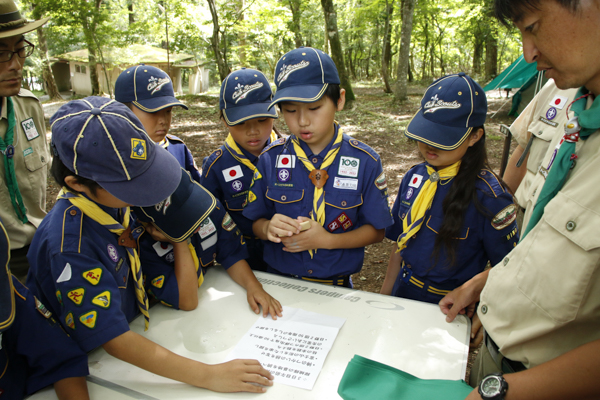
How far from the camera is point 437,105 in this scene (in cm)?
171

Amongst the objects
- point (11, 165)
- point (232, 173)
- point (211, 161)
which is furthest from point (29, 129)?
point (232, 173)

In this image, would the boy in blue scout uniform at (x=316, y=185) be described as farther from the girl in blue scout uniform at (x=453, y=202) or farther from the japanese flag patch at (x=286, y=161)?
the girl in blue scout uniform at (x=453, y=202)

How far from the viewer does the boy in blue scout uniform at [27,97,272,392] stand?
1.16 metres

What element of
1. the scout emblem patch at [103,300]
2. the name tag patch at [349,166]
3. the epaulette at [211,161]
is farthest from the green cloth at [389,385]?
the epaulette at [211,161]

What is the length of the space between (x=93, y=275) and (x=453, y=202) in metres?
1.44

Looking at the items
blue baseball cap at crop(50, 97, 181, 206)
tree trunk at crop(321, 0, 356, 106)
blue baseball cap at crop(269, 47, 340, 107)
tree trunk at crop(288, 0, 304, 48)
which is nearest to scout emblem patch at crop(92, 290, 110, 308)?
blue baseball cap at crop(50, 97, 181, 206)

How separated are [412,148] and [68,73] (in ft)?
80.4

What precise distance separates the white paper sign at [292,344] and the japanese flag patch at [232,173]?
931 millimetres

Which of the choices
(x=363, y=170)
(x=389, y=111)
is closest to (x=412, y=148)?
(x=389, y=111)

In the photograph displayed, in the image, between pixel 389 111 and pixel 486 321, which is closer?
pixel 486 321

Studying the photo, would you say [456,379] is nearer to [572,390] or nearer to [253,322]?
[572,390]

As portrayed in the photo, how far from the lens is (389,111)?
1033 centimetres

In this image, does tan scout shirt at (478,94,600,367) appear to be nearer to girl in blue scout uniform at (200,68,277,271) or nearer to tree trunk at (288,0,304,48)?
girl in blue scout uniform at (200,68,277,271)

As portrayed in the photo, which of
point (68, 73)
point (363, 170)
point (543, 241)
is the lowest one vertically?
point (68, 73)
